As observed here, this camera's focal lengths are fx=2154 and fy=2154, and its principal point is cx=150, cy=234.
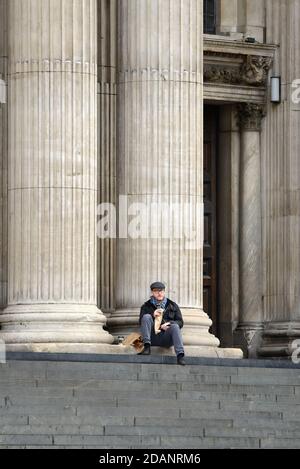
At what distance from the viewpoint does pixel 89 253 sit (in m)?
41.0

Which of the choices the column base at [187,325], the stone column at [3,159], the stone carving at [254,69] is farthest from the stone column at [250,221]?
the stone column at [3,159]

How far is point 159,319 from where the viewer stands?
4050 centimetres

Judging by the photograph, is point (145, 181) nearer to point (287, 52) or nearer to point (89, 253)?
point (89, 253)

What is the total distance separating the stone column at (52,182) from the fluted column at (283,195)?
772cm

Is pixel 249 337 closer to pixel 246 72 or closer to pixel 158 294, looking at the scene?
pixel 246 72

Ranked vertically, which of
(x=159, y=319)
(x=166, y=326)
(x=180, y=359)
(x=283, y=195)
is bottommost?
(x=180, y=359)

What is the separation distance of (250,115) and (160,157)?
6473 mm

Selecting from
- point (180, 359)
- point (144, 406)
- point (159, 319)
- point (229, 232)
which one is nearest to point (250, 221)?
point (229, 232)

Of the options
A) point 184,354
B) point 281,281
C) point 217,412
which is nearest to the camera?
point 217,412

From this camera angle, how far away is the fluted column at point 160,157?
138ft

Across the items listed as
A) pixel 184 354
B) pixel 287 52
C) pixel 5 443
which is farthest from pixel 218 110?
pixel 5 443

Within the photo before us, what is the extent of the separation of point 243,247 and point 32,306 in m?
8.93

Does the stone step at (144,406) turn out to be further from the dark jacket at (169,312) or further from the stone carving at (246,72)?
the stone carving at (246,72)

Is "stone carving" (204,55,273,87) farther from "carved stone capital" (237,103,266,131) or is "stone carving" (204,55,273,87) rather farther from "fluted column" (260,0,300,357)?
"carved stone capital" (237,103,266,131)
